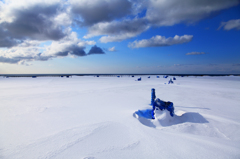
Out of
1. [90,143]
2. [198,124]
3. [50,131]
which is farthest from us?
[198,124]

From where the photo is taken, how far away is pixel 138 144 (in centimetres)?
313

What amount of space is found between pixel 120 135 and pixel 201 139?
239cm

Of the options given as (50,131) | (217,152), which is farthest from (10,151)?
(217,152)

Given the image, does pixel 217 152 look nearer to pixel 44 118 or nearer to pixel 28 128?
pixel 28 128

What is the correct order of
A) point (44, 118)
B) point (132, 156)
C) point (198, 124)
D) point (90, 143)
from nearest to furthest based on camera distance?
point (132, 156), point (90, 143), point (198, 124), point (44, 118)

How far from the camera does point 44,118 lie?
5.02 meters

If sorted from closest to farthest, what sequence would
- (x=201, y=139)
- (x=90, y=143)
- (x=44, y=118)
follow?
(x=90, y=143)
(x=201, y=139)
(x=44, y=118)

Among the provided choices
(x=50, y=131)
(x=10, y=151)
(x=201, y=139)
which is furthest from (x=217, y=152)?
(x=10, y=151)

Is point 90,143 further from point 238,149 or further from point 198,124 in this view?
point 198,124

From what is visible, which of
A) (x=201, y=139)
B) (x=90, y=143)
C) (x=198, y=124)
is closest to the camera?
(x=90, y=143)

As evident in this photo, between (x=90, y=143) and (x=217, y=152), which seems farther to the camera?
(x=90, y=143)

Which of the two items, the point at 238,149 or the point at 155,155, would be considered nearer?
the point at 155,155

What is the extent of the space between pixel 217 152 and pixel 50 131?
15.6 ft

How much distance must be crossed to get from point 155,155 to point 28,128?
4182 mm
